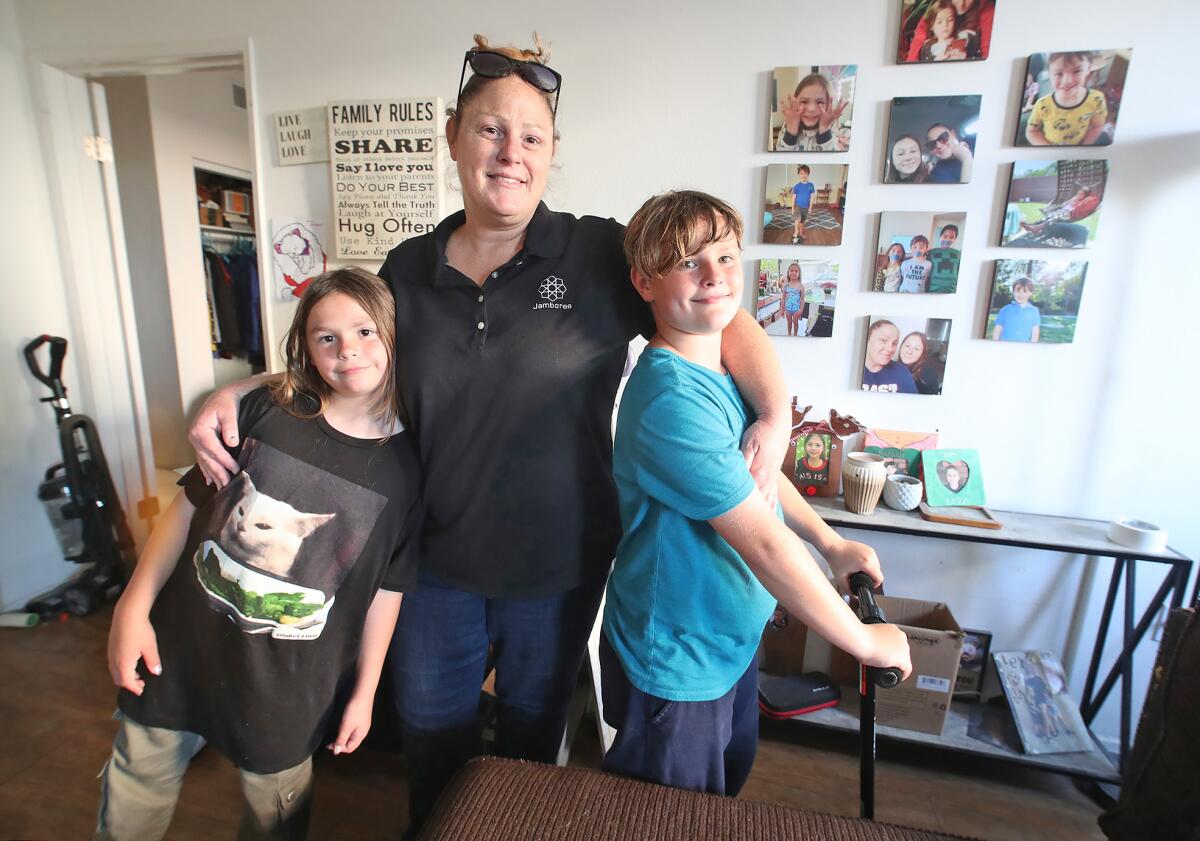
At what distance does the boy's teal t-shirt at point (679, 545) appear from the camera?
82cm

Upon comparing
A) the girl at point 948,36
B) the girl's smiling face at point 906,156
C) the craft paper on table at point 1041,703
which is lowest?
the craft paper on table at point 1041,703

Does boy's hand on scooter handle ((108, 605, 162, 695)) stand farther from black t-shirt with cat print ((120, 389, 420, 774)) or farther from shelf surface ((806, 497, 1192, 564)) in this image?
shelf surface ((806, 497, 1192, 564))

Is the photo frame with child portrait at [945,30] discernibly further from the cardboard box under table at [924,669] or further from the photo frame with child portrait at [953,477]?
the cardboard box under table at [924,669]

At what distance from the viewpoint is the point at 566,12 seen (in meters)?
1.88

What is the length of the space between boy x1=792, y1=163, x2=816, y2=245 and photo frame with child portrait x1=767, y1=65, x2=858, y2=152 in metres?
0.07

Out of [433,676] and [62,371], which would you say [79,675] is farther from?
[433,676]

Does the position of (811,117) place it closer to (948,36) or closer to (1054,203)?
(948,36)

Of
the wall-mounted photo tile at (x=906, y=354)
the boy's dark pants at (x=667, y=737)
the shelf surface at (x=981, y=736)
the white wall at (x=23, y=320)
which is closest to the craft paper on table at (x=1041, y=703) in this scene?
the shelf surface at (x=981, y=736)

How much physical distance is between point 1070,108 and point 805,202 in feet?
2.40

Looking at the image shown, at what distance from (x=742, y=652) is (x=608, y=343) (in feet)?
1.91

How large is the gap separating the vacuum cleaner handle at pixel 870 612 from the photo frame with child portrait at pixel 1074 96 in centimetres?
150

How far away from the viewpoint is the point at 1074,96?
63.4 inches

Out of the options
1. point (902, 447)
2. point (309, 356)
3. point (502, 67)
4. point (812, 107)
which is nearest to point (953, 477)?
point (902, 447)

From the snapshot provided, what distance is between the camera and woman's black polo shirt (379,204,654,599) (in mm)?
1024
